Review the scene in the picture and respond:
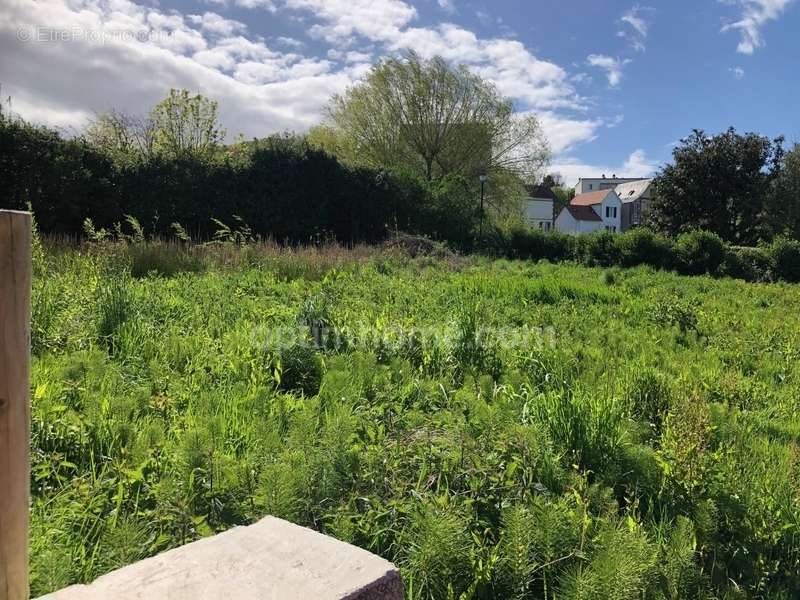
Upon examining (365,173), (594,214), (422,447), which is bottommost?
(422,447)

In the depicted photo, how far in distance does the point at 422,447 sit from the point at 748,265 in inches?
758

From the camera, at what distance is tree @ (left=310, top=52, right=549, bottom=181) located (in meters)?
27.1

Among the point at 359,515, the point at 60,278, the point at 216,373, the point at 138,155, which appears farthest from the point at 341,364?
the point at 138,155

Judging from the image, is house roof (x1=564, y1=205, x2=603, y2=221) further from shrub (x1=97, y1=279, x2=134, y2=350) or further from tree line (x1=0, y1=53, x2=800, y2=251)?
shrub (x1=97, y1=279, x2=134, y2=350)

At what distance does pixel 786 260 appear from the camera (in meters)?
18.1

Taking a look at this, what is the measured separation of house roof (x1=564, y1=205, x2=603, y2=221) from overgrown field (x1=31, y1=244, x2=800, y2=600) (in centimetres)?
6287

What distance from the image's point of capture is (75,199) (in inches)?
493

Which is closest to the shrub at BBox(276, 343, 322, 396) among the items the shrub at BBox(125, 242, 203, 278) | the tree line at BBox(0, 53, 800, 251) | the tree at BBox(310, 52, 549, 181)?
the shrub at BBox(125, 242, 203, 278)

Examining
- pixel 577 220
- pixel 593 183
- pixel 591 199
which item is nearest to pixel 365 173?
pixel 577 220

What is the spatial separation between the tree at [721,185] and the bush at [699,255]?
12715 millimetres

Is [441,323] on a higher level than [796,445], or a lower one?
higher

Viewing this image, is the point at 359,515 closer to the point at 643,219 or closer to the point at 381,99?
the point at 381,99

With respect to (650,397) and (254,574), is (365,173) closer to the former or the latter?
(650,397)

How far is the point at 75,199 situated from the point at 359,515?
1289 cm
